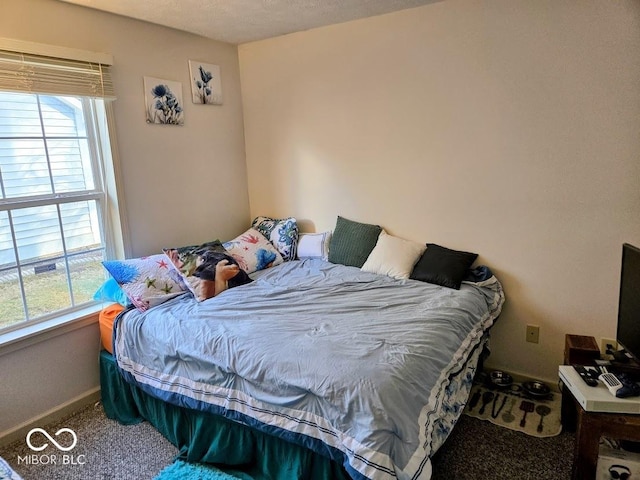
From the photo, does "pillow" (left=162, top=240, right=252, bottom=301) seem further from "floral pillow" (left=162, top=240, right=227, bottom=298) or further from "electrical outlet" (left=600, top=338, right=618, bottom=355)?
"electrical outlet" (left=600, top=338, right=618, bottom=355)

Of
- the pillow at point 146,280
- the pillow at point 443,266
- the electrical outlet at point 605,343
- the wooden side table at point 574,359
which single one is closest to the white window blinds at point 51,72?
the pillow at point 146,280

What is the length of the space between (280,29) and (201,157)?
1.10 metres

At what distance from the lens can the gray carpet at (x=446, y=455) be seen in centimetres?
185

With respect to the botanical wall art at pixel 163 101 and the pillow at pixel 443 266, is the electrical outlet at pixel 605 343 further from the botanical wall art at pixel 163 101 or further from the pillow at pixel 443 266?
the botanical wall art at pixel 163 101

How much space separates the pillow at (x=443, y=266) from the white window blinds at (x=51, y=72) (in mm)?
2189

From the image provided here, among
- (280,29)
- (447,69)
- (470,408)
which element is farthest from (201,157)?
(470,408)

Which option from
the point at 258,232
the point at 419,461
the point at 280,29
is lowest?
the point at 419,461

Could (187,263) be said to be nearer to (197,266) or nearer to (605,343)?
(197,266)

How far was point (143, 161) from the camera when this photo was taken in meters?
2.75

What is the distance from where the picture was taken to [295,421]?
1.58 m

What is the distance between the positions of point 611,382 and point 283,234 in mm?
2217

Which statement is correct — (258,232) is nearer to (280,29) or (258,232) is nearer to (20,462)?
(280,29)

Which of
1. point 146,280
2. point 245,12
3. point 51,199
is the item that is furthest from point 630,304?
point 51,199

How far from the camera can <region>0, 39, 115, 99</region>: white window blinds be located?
205 centimetres
